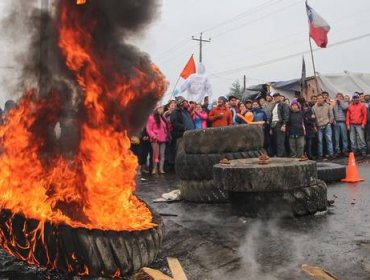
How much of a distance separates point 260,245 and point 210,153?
9.83ft

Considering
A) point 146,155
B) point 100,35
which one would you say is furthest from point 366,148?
point 100,35

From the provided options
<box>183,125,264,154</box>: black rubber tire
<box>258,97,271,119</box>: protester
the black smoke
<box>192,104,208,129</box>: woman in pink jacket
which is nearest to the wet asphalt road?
<box>183,125,264,154</box>: black rubber tire

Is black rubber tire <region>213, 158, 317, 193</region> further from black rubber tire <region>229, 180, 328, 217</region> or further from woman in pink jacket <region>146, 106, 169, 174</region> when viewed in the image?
woman in pink jacket <region>146, 106, 169, 174</region>

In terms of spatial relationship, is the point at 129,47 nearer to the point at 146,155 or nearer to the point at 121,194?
the point at 121,194

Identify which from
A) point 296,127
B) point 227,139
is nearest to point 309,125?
point 296,127

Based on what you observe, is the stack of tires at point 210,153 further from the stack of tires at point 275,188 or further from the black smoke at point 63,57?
the black smoke at point 63,57

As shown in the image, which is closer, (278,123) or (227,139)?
(227,139)

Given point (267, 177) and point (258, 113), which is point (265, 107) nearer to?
point (258, 113)

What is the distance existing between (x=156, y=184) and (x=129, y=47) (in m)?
5.43

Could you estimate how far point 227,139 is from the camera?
776 centimetres

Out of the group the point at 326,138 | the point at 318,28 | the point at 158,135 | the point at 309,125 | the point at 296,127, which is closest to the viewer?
the point at 158,135

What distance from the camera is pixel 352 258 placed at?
4.38 metres

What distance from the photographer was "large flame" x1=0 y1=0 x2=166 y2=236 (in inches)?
175

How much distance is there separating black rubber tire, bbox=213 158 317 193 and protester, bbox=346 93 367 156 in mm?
8901
